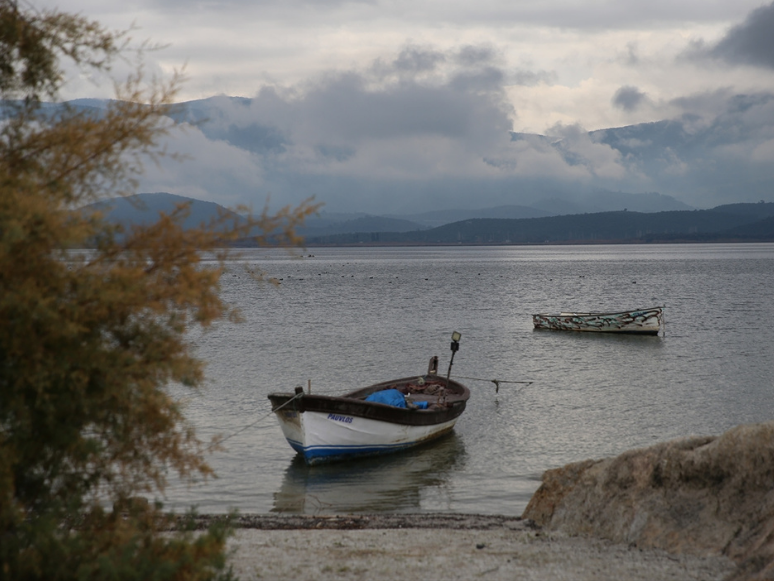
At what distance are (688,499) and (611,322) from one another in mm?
37294

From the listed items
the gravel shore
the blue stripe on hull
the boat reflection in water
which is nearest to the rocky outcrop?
the gravel shore

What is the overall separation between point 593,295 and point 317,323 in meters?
39.5

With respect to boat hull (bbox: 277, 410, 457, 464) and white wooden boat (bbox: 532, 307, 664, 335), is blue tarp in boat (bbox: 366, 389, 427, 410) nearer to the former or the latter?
boat hull (bbox: 277, 410, 457, 464)

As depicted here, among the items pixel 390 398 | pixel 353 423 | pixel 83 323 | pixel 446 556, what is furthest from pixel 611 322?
pixel 83 323

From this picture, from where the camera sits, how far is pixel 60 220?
5652 mm

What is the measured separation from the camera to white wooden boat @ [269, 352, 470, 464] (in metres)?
17.6

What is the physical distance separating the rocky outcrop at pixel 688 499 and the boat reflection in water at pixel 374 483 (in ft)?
15.5

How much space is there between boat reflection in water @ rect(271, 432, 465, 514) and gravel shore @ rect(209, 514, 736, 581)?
2.78 metres

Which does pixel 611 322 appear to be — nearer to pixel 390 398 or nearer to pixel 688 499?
pixel 390 398

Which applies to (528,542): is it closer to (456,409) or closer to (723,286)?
(456,409)

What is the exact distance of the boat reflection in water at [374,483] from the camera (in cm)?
1534

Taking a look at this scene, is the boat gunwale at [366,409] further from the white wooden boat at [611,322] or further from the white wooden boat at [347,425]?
the white wooden boat at [611,322]

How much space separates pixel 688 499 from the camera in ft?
33.3

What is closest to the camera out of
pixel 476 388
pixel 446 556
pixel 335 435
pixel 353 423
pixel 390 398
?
pixel 446 556
